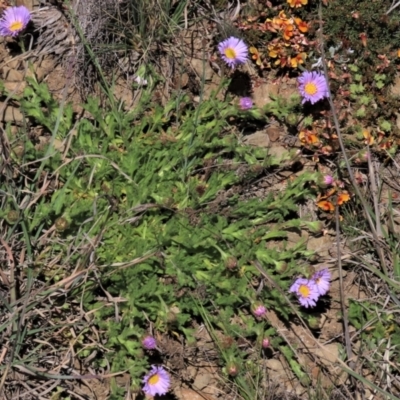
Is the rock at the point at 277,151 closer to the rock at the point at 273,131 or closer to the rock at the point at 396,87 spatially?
the rock at the point at 273,131

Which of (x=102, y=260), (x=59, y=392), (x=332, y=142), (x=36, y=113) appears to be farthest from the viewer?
(x=332, y=142)

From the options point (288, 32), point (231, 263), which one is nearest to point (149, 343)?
point (231, 263)

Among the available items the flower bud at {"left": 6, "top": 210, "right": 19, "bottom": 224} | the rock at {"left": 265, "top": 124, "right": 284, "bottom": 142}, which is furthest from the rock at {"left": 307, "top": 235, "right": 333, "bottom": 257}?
the flower bud at {"left": 6, "top": 210, "right": 19, "bottom": 224}

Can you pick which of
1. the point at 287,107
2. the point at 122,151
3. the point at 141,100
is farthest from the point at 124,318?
the point at 287,107

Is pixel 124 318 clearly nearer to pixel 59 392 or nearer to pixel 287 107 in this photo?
pixel 59 392

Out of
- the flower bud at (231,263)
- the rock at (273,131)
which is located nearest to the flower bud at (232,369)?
the flower bud at (231,263)

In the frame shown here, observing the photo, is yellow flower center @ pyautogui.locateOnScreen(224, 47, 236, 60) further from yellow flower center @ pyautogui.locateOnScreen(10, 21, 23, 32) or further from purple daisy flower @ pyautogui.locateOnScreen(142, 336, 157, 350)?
purple daisy flower @ pyautogui.locateOnScreen(142, 336, 157, 350)
